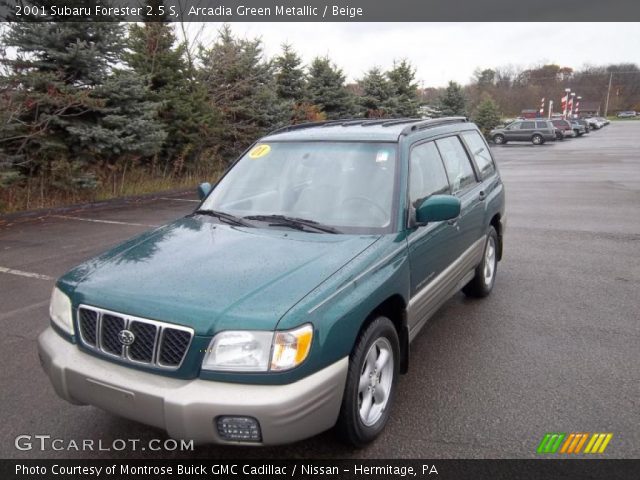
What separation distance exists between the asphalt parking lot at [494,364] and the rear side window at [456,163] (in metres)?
1.30

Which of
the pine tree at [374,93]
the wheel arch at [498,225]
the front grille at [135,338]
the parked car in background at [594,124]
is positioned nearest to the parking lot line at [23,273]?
the front grille at [135,338]

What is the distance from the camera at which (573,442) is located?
2803mm

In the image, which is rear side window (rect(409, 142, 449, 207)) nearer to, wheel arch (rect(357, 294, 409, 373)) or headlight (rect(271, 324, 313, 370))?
wheel arch (rect(357, 294, 409, 373))

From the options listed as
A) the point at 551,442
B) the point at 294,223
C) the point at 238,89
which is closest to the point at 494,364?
the point at 551,442

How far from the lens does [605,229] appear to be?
8453 millimetres

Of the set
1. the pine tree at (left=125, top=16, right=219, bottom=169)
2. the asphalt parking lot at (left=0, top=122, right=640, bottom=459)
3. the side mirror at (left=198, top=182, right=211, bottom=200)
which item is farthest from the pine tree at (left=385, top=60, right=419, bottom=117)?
the side mirror at (left=198, top=182, right=211, bottom=200)

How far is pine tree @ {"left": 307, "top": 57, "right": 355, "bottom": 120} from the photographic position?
20.9 meters

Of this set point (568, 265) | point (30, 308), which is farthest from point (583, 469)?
point (30, 308)

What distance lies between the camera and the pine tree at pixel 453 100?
3155cm

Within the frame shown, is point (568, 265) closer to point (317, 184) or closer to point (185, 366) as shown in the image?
point (317, 184)

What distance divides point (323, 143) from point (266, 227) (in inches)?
36.1

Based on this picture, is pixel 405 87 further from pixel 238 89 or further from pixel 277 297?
pixel 277 297

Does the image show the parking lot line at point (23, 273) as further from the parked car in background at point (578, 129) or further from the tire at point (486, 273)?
the parked car in background at point (578, 129)

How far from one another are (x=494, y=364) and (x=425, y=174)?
1.56 m
